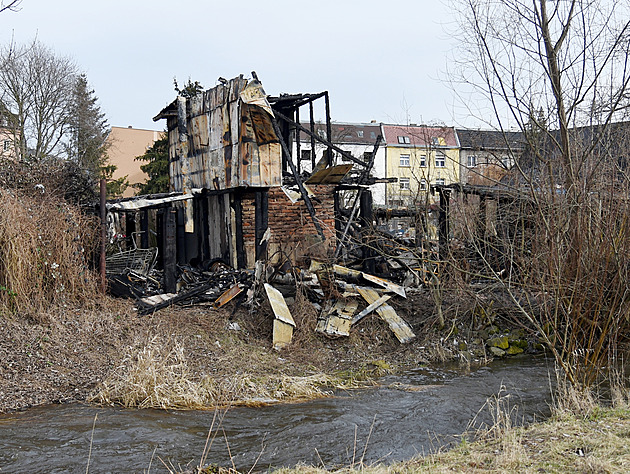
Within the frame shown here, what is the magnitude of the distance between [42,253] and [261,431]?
585 centimetres

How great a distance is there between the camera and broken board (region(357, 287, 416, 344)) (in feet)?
38.5

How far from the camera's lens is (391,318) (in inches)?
472

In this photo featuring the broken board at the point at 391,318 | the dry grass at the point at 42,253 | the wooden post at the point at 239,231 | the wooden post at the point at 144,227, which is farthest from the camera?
the wooden post at the point at 144,227

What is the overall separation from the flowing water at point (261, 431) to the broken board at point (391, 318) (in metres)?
2.81

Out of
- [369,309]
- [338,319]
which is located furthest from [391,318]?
[338,319]

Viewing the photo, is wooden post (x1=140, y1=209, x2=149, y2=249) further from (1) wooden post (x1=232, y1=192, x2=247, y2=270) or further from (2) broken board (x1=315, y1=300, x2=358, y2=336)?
(2) broken board (x1=315, y1=300, x2=358, y2=336)

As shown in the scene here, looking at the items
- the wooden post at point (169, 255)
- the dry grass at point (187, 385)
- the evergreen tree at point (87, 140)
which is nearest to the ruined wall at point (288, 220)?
the wooden post at point (169, 255)

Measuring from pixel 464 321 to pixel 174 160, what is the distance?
379 inches

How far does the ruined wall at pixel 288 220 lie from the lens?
1384cm

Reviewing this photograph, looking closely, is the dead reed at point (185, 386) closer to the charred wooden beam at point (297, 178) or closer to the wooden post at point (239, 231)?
the charred wooden beam at point (297, 178)

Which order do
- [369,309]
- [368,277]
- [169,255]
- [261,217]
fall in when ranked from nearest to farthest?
[369,309] → [169,255] → [368,277] → [261,217]

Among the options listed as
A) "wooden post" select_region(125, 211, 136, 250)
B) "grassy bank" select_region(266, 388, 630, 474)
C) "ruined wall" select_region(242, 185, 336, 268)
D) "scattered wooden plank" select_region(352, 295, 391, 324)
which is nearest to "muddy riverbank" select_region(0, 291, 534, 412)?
"scattered wooden plank" select_region(352, 295, 391, 324)

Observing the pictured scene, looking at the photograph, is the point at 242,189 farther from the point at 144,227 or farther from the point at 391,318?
the point at 391,318

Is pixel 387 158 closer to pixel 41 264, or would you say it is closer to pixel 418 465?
pixel 41 264
